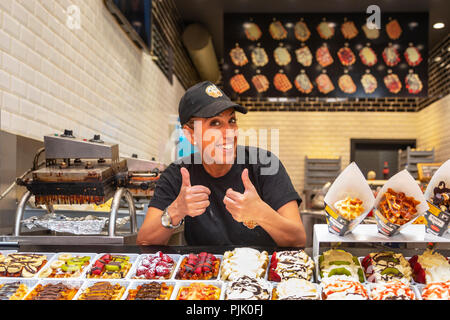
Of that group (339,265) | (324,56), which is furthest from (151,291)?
(324,56)

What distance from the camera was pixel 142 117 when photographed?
5125 millimetres

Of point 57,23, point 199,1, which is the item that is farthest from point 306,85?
point 57,23

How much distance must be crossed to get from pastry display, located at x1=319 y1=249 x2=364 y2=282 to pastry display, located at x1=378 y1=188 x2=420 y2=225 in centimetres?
19

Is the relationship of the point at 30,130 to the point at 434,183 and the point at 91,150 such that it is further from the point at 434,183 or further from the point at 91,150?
the point at 434,183

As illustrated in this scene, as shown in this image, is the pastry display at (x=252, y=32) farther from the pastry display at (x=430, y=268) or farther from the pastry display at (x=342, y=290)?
the pastry display at (x=342, y=290)

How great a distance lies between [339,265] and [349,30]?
5627 mm

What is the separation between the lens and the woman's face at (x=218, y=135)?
76.3 inches

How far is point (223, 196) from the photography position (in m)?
2.16

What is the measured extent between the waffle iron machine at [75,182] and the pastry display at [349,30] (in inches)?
200

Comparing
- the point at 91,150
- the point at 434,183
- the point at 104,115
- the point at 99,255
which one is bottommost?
the point at 99,255

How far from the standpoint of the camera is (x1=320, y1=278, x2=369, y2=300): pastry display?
1.13m

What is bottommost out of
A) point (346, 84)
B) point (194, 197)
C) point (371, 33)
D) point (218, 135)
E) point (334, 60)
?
point (194, 197)

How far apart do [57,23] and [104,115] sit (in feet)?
3.44

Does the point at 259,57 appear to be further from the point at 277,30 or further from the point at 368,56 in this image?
the point at 368,56
